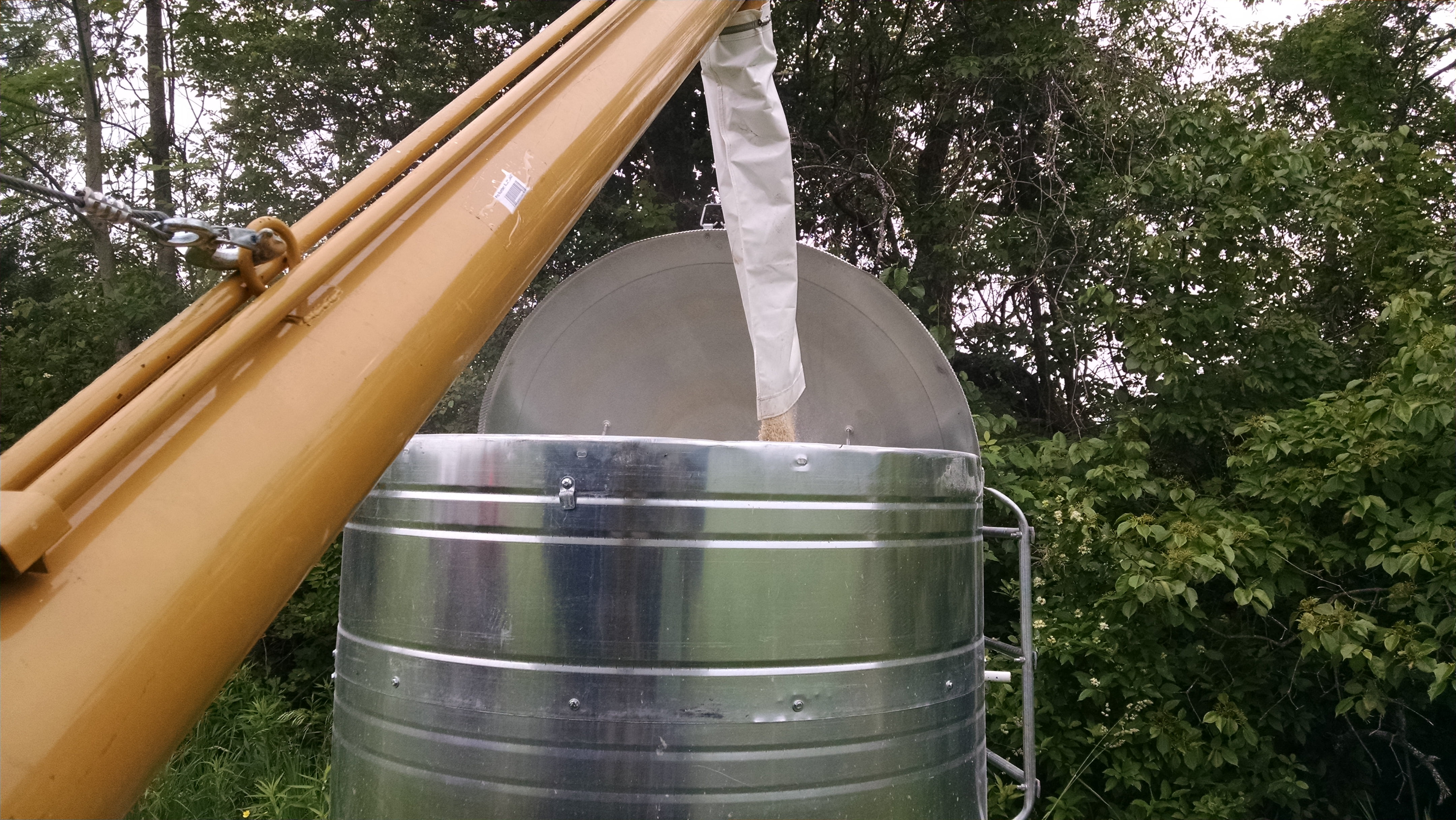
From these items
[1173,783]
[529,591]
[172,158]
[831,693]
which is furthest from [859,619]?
[172,158]

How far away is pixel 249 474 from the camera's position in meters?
1.04

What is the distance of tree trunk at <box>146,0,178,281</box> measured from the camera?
244 inches

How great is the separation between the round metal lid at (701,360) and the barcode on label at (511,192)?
1643mm

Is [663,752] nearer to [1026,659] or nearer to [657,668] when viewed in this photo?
[657,668]

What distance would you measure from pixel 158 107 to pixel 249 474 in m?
6.48

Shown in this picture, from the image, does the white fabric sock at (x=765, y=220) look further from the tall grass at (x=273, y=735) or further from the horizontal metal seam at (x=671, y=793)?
the tall grass at (x=273, y=735)

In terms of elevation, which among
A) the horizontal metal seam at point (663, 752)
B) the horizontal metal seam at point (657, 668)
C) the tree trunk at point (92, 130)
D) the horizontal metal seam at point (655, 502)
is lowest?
the horizontal metal seam at point (663, 752)

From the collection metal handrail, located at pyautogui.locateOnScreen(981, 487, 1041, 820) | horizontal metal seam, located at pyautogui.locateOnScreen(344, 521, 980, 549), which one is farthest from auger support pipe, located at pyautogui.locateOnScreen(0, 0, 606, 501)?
metal handrail, located at pyautogui.locateOnScreen(981, 487, 1041, 820)

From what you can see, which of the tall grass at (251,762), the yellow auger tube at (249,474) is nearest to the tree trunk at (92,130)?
the tall grass at (251,762)

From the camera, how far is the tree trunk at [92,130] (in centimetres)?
598

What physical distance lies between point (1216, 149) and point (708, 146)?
2833mm

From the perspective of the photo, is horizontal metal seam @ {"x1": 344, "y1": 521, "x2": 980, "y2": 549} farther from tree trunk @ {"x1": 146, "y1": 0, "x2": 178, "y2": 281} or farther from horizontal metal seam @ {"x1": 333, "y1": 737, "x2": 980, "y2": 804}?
tree trunk @ {"x1": 146, "y1": 0, "x2": 178, "y2": 281}

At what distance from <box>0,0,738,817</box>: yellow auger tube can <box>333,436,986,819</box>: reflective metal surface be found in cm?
44

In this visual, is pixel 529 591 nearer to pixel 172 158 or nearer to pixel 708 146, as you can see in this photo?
pixel 708 146
